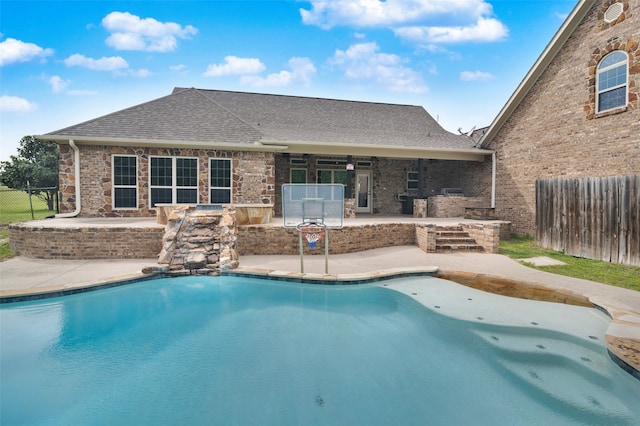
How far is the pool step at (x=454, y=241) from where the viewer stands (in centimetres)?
962

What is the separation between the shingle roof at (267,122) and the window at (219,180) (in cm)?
91

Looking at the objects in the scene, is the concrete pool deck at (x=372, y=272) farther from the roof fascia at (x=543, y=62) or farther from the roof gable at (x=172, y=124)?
the roof fascia at (x=543, y=62)

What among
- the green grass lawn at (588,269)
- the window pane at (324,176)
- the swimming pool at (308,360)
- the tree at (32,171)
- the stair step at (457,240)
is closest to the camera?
the swimming pool at (308,360)

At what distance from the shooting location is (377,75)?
2241 cm

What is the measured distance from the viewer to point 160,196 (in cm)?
1196

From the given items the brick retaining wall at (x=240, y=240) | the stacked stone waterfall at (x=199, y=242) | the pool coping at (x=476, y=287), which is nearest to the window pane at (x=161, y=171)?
the stacked stone waterfall at (x=199, y=242)

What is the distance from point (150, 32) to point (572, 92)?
17511 millimetres

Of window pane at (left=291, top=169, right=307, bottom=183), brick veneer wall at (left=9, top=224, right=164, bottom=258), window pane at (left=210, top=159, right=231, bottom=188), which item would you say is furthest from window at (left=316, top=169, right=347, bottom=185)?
brick veneer wall at (left=9, top=224, right=164, bottom=258)

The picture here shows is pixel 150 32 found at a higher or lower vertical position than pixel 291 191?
higher

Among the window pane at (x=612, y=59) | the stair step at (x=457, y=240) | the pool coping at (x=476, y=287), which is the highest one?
the window pane at (x=612, y=59)

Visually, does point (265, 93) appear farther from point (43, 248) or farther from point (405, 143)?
point (43, 248)

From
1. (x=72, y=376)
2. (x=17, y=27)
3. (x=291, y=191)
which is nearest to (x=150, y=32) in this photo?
(x=17, y=27)

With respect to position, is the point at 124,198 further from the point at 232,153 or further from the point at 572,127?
the point at 572,127

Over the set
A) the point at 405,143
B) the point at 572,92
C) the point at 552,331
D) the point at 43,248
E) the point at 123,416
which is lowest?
the point at 123,416
